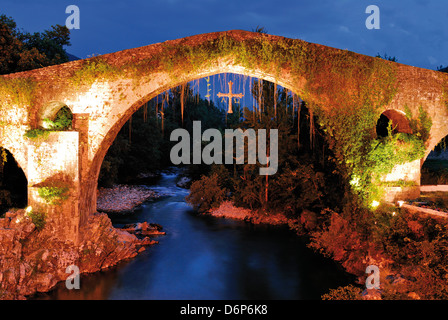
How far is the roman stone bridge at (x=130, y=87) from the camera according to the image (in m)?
8.05

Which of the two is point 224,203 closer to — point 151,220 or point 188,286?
point 151,220

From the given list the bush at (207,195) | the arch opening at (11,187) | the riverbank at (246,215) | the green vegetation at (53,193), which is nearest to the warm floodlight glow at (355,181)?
the riverbank at (246,215)

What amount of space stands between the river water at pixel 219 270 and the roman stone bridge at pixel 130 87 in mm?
1464

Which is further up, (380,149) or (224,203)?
(380,149)

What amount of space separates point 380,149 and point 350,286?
3019mm

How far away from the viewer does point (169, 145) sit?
2894 centimetres

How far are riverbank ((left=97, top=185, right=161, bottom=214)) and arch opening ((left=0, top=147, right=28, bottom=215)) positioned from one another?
324cm

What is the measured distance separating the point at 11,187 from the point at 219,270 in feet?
22.0

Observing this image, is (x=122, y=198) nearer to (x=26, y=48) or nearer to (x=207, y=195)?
(x=207, y=195)

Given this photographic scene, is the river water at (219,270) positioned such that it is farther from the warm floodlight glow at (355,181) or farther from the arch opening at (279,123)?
the warm floodlight glow at (355,181)

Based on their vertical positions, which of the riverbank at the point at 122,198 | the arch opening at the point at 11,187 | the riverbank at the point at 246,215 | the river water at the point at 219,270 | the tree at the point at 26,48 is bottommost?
the river water at the point at 219,270

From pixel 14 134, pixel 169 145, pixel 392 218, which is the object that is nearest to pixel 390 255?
pixel 392 218

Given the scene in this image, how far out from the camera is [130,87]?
818 cm

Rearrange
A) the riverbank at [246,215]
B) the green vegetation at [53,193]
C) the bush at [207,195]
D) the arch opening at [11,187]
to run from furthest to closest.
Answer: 1. the bush at [207,195]
2. the riverbank at [246,215]
3. the arch opening at [11,187]
4. the green vegetation at [53,193]
